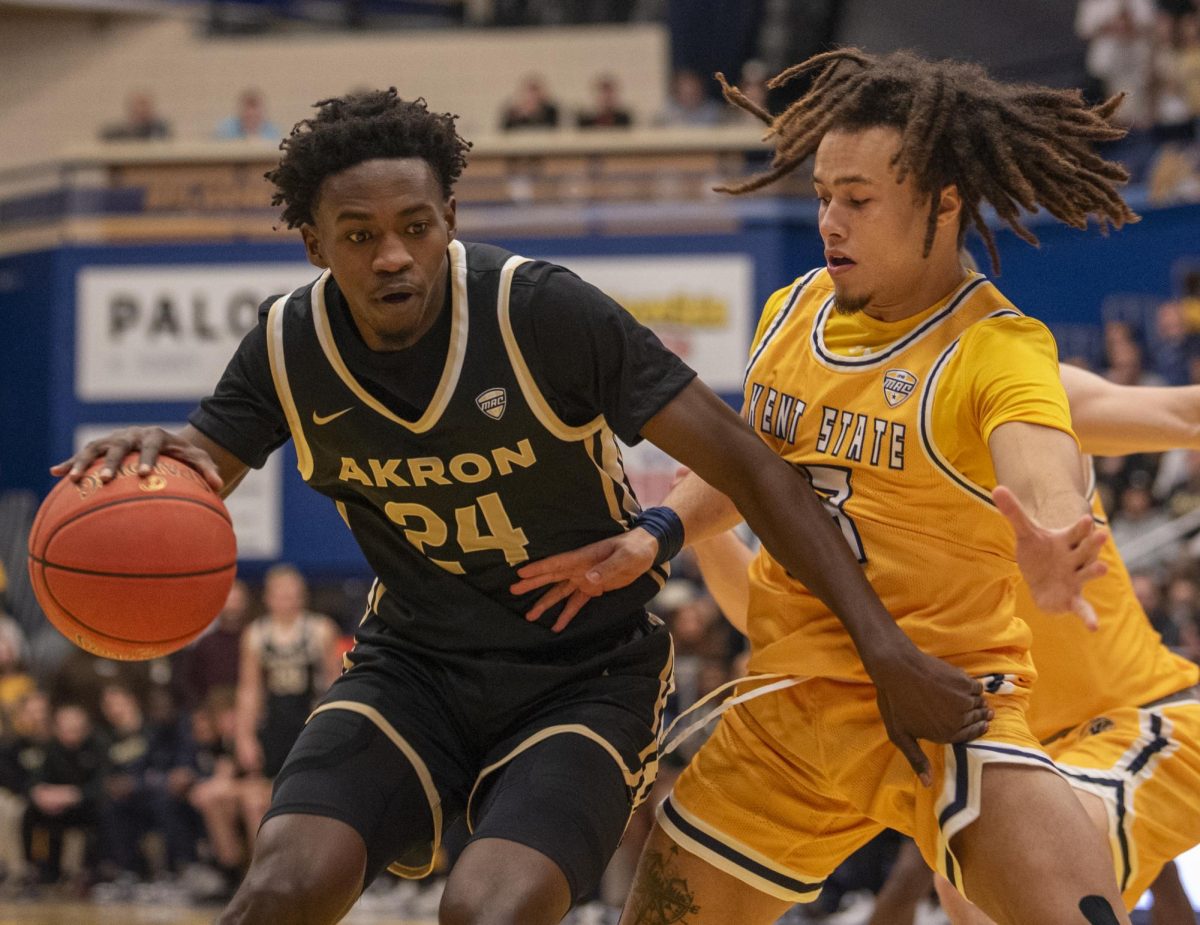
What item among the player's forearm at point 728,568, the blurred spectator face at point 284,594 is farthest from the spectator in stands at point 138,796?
the player's forearm at point 728,568

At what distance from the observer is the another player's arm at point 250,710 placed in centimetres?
947

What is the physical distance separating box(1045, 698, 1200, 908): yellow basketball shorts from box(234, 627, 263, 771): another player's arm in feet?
21.1

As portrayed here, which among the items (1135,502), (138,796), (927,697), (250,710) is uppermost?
(927,697)

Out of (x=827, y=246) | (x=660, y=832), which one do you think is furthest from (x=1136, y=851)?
(x=827, y=246)

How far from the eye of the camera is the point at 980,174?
3.29m

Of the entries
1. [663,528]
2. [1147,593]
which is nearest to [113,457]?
[663,528]

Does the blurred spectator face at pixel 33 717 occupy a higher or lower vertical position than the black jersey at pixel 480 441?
lower

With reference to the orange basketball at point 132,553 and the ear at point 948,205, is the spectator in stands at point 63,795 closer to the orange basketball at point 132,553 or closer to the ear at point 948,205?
the orange basketball at point 132,553

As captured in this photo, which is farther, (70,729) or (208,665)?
(208,665)

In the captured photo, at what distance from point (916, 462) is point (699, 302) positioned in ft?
29.0

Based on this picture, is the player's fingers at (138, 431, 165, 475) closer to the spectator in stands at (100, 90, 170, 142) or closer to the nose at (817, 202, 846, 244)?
the nose at (817, 202, 846, 244)

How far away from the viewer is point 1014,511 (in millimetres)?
2686

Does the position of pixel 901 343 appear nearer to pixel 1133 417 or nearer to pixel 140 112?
pixel 1133 417

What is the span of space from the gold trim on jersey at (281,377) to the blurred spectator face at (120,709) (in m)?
7.39
